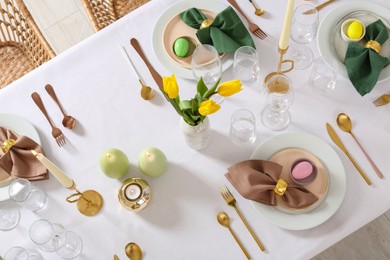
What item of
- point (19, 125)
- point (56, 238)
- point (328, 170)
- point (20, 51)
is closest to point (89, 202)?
point (56, 238)

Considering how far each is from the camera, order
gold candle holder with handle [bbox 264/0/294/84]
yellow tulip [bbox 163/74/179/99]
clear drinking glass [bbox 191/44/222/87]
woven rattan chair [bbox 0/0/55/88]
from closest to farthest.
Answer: yellow tulip [bbox 163/74/179/99], gold candle holder with handle [bbox 264/0/294/84], clear drinking glass [bbox 191/44/222/87], woven rattan chair [bbox 0/0/55/88]

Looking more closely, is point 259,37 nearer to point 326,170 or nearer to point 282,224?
point 326,170

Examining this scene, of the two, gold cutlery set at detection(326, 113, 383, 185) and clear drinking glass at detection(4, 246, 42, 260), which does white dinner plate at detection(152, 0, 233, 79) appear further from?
clear drinking glass at detection(4, 246, 42, 260)

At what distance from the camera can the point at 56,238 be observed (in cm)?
118

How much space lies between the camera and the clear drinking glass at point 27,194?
1205 mm

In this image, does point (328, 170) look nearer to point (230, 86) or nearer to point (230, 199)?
point (230, 199)

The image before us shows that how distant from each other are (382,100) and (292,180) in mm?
372

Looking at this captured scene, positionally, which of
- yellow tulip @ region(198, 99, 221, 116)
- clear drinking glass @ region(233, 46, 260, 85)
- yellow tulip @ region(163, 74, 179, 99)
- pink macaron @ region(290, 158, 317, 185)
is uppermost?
yellow tulip @ region(163, 74, 179, 99)

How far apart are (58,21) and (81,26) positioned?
153 millimetres

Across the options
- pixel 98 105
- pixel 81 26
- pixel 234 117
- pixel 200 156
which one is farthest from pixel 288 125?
pixel 81 26

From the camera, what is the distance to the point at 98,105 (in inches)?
53.2

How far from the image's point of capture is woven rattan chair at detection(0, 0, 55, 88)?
1.79 meters

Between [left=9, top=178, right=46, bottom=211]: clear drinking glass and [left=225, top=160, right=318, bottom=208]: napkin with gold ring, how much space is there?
0.56 m

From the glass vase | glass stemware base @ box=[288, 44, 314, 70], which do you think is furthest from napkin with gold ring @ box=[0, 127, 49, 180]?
glass stemware base @ box=[288, 44, 314, 70]
